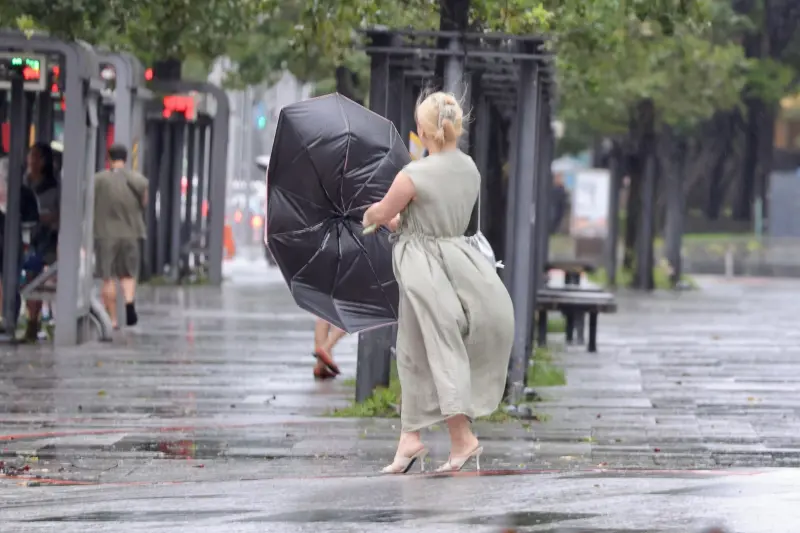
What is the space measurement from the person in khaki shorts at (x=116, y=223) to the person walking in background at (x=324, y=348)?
15.2 ft

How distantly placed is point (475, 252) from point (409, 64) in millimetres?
3665

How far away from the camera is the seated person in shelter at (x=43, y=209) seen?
1778 centimetres

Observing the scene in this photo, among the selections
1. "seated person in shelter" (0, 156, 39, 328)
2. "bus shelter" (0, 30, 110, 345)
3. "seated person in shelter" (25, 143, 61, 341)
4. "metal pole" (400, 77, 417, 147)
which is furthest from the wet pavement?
"metal pole" (400, 77, 417, 147)

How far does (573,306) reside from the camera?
19.1 metres

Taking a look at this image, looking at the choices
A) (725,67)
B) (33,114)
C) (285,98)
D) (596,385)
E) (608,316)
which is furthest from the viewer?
(285,98)

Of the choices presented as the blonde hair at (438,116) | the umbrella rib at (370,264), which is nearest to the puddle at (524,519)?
the blonde hair at (438,116)

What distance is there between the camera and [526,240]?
1284cm

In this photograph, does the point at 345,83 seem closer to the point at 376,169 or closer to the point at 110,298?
the point at 110,298

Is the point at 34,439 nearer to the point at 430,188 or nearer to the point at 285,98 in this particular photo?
the point at 430,188

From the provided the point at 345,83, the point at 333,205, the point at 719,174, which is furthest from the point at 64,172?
the point at 719,174

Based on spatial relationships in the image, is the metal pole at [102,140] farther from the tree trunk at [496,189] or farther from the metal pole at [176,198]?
the tree trunk at [496,189]

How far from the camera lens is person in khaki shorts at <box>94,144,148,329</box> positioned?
19.2 metres

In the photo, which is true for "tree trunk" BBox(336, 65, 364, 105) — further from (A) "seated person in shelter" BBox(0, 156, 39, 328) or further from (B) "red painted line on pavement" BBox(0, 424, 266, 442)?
(B) "red painted line on pavement" BBox(0, 424, 266, 442)

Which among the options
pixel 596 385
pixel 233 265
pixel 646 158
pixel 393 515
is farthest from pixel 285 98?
pixel 393 515
